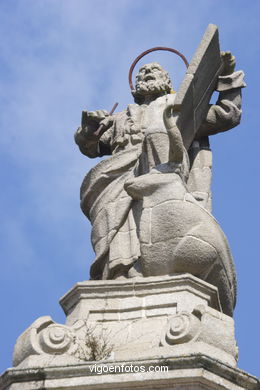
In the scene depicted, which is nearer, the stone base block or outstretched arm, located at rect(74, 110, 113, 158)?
the stone base block

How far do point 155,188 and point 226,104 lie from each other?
90.4 inches

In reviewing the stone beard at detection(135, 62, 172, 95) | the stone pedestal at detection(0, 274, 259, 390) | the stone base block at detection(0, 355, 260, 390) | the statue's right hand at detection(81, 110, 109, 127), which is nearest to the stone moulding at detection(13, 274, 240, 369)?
the stone pedestal at detection(0, 274, 259, 390)

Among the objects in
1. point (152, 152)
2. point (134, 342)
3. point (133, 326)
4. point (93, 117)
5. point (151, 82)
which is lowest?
point (134, 342)

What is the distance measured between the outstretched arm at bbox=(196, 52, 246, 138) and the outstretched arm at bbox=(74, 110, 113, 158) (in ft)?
3.48

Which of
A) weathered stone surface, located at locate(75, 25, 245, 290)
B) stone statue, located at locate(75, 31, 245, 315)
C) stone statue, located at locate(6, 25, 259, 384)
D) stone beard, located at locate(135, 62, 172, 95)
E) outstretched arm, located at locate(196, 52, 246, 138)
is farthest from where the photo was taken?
stone beard, located at locate(135, 62, 172, 95)

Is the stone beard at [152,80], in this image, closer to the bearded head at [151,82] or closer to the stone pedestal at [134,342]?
the bearded head at [151,82]

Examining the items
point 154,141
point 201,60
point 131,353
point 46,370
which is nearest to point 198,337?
point 131,353

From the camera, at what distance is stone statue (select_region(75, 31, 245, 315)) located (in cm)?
1078

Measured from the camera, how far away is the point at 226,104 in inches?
519

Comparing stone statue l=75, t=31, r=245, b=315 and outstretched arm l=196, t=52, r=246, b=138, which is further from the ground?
outstretched arm l=196, t=52, r=246, b=138

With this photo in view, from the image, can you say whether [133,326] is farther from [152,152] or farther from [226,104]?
[226,104]

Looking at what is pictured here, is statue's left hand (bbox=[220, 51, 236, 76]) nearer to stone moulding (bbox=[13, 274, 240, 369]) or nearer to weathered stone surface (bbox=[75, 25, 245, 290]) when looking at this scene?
weathered stone surface (bbox=[75, 25, 245, 290])

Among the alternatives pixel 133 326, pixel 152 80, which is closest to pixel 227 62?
pixel 152 80

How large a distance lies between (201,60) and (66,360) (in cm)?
408
